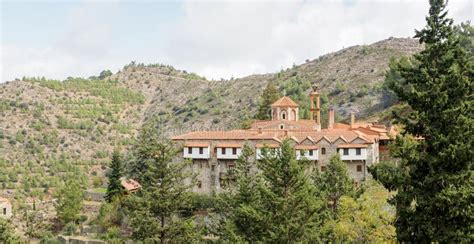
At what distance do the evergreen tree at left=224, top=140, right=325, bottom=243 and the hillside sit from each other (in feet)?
160

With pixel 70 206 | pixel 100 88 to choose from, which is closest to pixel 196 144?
pixel 70 206

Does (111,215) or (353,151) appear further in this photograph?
(111,215)

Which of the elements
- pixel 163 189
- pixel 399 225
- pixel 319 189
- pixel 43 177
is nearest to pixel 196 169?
pixel 319 189

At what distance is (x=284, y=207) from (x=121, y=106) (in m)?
104

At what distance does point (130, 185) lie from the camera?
57406 millimetres

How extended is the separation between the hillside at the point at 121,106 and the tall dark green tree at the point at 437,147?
5982 centimetres

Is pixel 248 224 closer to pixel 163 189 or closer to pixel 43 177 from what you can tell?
pixel 163 189

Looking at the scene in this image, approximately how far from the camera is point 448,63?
57.4 feet

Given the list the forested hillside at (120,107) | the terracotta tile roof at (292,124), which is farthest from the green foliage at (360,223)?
the forested hillside at (120,107)

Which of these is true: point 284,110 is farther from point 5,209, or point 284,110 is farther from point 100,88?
point 100,88

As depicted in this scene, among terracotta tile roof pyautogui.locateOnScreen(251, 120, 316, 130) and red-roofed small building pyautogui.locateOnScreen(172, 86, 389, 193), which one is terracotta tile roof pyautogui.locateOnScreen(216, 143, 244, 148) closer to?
red-roofed small building pyautogui.locateOnScreen(172, 86, 389, 193)

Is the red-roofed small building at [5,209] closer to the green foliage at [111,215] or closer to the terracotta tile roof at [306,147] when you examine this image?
the green foliage at [111,215]

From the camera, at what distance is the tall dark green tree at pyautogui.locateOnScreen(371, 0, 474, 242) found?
54.3ft

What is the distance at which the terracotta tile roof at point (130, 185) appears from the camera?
2188 inches
